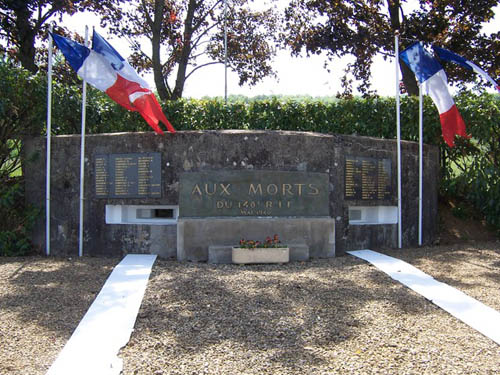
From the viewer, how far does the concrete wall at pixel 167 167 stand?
745cm

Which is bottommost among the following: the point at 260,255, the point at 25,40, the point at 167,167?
the point at 260,255

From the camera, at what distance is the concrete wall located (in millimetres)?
7449

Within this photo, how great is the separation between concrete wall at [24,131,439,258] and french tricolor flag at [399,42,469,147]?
5.42 feet

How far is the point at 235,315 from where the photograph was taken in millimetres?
4367

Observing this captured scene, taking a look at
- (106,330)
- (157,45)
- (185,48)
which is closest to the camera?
(106,330)

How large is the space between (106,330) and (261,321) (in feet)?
4.62

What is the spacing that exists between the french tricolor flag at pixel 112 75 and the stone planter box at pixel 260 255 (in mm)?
2390

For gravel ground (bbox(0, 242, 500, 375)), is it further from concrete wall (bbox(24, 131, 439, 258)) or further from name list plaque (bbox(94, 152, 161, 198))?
name list plaque (bbox(94, 152, 161, 198))

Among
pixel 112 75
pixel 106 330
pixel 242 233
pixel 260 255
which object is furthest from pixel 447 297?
pixel 112 75

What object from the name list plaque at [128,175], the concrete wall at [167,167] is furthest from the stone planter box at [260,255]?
the name list plaque at [128,175]

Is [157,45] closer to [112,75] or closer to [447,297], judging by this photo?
[112,75]

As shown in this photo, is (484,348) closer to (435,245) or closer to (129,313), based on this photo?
(129,313)

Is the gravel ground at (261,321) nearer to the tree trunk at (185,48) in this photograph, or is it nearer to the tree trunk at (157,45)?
the tree trunk at (157,45)

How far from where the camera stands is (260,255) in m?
6.72
